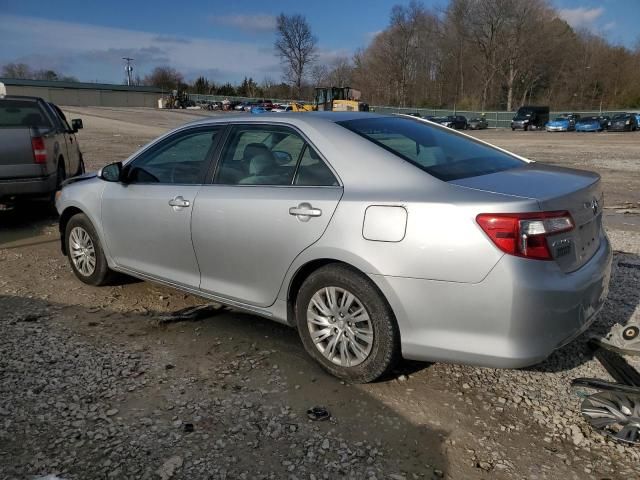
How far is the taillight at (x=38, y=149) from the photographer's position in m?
7.31

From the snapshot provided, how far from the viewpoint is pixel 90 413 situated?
3.06 m

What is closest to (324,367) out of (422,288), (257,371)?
(257,371)

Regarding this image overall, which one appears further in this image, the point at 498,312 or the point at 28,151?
the point at 28,151

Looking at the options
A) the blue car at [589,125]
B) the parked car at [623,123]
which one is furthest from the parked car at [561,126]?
the parked car at [623,123]

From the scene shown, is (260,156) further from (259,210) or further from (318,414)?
(318,414)

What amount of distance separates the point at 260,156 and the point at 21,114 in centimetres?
584

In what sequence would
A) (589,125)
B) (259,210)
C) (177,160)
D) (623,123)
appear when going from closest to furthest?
(259,210)
(177,160)
(623,123)
(589,125)

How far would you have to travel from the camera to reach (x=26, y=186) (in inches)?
287

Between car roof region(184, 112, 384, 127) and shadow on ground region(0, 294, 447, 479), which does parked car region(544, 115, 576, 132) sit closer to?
car roof region(184, 112, 384, 127)

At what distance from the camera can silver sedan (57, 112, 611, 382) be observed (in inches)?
110

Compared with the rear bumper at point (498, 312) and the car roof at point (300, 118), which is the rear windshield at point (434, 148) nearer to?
the car roof at point (300, 118)

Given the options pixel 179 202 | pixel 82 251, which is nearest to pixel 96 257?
pixel 82 251

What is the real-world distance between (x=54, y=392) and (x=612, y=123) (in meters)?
52.2

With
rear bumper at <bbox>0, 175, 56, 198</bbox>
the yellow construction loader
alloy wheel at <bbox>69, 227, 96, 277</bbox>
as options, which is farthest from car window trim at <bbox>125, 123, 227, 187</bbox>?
the yellow construction loader
